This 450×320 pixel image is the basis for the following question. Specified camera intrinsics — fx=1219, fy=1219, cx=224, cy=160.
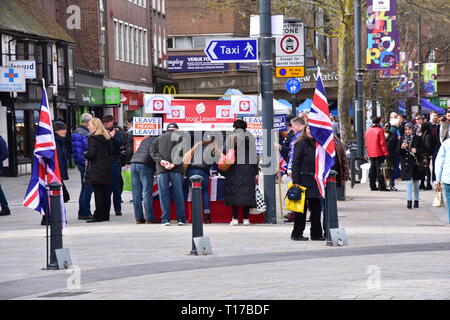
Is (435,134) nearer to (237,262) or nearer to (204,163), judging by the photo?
(204,163)

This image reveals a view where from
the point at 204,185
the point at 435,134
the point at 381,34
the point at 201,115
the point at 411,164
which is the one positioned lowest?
the point at 204,185

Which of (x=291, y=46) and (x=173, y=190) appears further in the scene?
(x=291, y=46)

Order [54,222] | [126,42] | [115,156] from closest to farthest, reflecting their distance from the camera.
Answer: [54,222] < [115,156] < [126,42]

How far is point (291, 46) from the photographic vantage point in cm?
2347

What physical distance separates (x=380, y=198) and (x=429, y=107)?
48.1m

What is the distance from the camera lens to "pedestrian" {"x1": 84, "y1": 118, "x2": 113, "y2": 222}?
2105cm

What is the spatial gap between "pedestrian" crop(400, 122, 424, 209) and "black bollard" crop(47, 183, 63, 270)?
1100 centimetres

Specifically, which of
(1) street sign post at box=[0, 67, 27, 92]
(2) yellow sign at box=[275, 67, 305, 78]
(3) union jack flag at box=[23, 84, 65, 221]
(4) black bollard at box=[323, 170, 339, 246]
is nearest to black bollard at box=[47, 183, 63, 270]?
(3) union jack flag at box=[23, 84, 65, 221]

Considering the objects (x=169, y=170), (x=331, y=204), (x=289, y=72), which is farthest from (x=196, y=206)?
(x=289, y=72)

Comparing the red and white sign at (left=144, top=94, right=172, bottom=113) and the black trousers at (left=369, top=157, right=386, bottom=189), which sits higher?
the red and white sign at (left=144, top=94, right=172, bottom=113)

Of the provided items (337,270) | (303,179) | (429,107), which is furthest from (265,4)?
(429,107)

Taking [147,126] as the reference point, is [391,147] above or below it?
below

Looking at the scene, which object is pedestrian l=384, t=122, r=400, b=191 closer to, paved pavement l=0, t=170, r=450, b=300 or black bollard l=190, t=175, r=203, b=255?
paved pavement l=0, t=170, r=450, b=300

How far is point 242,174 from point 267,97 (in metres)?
1.49
